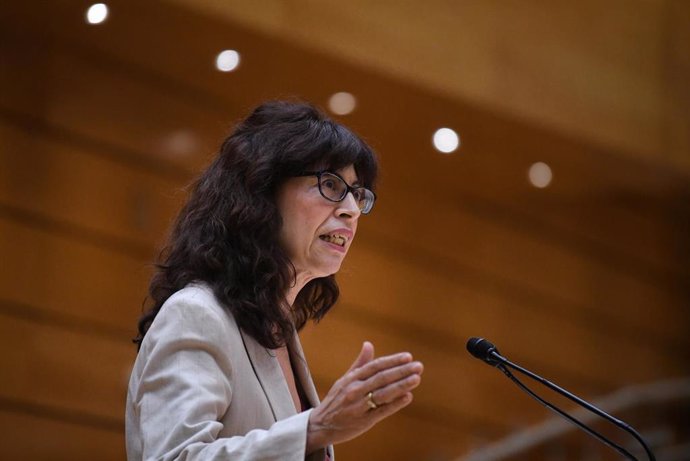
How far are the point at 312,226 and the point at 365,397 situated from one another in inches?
24.6

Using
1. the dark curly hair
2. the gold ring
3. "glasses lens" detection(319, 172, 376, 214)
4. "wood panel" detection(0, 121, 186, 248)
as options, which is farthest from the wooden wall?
the gold ring

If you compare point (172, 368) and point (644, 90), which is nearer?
point (172, 368)

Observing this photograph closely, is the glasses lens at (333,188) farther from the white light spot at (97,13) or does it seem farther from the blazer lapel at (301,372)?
the white light spot at (97,13)

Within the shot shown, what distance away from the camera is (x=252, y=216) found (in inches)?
89.5

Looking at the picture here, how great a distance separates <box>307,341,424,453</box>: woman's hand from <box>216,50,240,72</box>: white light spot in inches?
137

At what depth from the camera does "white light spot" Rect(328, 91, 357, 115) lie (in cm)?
546

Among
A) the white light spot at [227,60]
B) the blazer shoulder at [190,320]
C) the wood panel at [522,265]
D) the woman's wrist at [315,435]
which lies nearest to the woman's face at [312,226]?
the blazer shoulder at [190,320]

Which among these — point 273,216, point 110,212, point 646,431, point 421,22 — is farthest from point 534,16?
point 273,216

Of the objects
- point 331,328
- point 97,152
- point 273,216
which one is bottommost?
point 273,216

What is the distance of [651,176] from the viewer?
22.1 feet

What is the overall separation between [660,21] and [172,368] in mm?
4986

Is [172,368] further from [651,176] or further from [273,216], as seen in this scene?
[651,176]

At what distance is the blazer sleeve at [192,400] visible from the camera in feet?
6.02

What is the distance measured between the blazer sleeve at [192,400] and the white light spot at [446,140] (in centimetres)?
396
